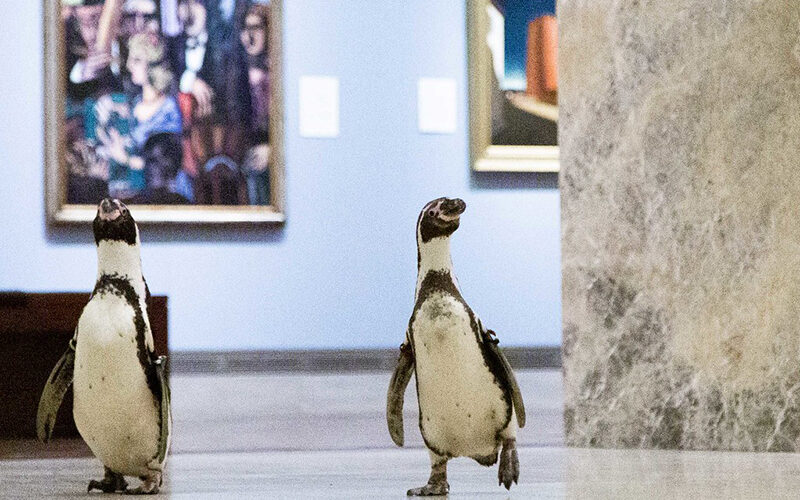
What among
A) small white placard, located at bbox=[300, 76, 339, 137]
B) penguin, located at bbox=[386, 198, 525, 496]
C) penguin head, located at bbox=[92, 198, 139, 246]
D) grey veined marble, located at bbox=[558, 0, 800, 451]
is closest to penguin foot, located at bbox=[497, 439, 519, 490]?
penguin, located at bbox=[386, 198, 525, 496]

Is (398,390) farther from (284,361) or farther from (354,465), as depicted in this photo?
Answer: (284,361)

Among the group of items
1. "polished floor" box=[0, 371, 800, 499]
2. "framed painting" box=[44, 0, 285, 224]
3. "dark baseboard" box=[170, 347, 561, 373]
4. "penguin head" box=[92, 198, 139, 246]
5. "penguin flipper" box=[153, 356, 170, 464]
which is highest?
"framed painting" box=[44, 0, 285, 224]

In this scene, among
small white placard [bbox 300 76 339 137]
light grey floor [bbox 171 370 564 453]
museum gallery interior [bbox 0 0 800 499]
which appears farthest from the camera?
small white placard [bbox 300 76 339 137]

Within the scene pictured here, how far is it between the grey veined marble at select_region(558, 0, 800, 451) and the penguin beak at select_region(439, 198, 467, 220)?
1.14 metres

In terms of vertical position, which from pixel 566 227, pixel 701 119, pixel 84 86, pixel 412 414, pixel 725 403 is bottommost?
pixel 412 414

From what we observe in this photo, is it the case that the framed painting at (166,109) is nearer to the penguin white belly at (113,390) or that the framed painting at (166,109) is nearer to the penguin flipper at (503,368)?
the penguin white belly at (113,390)

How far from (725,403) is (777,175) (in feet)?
1.84

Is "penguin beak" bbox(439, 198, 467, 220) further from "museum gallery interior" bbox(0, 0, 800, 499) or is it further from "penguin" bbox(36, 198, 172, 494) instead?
"penguin" bbox(36, 198, 172, 494)

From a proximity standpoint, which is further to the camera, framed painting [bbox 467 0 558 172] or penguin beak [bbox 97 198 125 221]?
framed painting [bbox 467 0 558 172]

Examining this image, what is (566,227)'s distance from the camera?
10.00 ft

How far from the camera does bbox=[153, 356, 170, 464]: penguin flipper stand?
1.88 metres

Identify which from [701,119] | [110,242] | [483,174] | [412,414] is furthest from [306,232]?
[110,242]

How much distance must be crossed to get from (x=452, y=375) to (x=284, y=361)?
12.4ft

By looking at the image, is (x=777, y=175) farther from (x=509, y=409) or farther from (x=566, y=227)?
(x=509, y=409)
